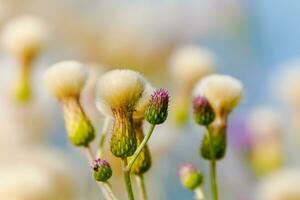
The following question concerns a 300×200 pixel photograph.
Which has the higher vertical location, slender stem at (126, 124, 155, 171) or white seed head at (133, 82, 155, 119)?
white seed head at (133, 82, 155, 119)

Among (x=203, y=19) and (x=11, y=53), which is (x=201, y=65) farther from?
(x=203, y=19)

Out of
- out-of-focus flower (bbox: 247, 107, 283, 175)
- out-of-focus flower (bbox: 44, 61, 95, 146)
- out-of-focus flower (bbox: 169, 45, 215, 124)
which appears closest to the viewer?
out-of-focus flower (bbox: 44, 61, 95, 146)

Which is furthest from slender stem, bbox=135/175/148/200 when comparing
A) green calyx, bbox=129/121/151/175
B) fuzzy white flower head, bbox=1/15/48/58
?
fuzzy white flower head, bbox=1/15/48/58

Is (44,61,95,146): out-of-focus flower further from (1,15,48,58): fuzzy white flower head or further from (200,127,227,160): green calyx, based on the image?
(1,15,48,58): fuzzy white flower head

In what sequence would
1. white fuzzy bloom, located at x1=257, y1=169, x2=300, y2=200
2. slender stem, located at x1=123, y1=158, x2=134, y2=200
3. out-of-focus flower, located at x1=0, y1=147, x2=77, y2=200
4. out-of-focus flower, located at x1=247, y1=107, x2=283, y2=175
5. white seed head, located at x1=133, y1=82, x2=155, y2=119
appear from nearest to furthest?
slender stem, located at x1=123, y1=158, x2=134, y2=200
white seed head, located at x1=133, y1=82, x2=155, y2=119
out-of-focus flower, located at x1=0, y1=147, x2=77, y2=200
white fuzzy bloom, located at x1=257, y1=169, x2=300, y2=200
out-of-focus flower, located at x1=247, y1=107, x2=283, y2=175

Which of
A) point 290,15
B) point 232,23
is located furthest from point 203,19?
point 290,15

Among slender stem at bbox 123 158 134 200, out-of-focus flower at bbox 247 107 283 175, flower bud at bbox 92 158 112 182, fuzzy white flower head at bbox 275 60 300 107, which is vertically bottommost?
slender stem at bbox 123 158 134 200

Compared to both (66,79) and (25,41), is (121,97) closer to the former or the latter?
(66,79)

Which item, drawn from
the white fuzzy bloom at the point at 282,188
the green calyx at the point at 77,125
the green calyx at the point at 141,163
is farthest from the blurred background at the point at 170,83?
the green calyx at the point at 141,163
